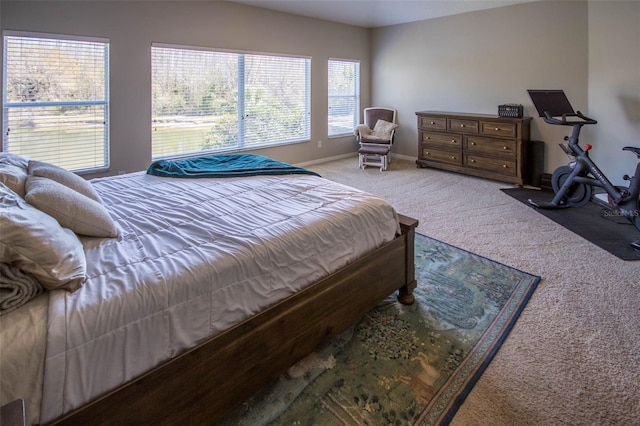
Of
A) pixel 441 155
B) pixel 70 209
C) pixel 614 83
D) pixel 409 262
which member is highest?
pixel 614 83

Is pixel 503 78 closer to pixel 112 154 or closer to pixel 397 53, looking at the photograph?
pixel 397 53

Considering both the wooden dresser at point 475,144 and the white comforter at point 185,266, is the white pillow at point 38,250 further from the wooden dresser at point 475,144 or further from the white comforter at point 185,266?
the wooden dresser at point 475,144

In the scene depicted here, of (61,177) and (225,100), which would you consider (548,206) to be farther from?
(61,177)

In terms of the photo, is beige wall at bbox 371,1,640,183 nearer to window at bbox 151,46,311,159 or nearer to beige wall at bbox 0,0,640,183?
beige wall at bbox 0,0,640,183

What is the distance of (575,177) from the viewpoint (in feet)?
12.9

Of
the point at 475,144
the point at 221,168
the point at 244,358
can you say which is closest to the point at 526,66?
the point at 475,144

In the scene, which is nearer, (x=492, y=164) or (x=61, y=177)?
(x=61, y=177)

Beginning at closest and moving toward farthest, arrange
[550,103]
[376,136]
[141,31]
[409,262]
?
1. [409,262]
2. [550,103]
3. [141,31]
4. [376,136]

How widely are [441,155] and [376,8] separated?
8.16 feet

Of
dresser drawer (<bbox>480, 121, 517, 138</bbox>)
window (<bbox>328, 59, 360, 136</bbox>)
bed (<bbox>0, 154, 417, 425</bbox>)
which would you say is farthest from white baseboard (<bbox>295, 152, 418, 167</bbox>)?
bed (<bbox>0, 154, 417, 425</bbox>)

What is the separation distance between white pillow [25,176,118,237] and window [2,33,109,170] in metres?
2.73

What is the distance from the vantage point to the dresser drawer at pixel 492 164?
520 centimetres

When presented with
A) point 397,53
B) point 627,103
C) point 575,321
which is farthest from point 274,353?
point 397,53

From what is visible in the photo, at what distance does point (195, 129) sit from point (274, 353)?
4.23 meters
